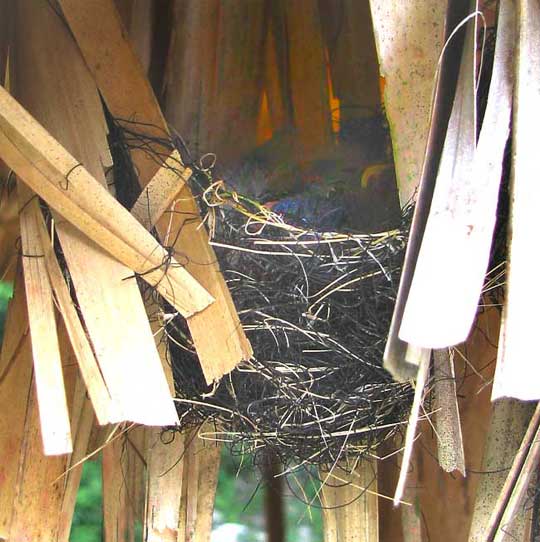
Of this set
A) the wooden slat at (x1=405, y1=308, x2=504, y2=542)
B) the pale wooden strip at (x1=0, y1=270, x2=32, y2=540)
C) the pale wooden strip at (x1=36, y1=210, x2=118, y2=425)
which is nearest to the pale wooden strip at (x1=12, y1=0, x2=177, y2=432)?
the pale wooden strip at (x1=36, y1=210, x2=118, y2=425)

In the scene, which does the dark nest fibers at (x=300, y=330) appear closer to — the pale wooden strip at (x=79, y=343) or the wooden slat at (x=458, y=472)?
the pale wooden strip at (x=79, y=343)

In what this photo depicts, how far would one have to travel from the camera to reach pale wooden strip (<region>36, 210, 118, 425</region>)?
3.28ft

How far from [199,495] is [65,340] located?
0.29m

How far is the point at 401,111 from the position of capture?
3.70 ft

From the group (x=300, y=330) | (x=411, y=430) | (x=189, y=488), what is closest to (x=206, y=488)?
(x=189, y=488)

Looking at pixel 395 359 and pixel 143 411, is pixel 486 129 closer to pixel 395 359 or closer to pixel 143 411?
pixel 395 359

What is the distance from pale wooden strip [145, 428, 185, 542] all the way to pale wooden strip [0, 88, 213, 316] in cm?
32

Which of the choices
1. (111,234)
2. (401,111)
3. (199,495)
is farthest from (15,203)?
(401,111)

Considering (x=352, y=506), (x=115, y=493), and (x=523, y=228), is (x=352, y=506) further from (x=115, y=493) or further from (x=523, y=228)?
(x=523, y=228)

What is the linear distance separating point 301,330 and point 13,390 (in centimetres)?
42

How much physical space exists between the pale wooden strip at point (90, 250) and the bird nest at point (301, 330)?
0.10 meters

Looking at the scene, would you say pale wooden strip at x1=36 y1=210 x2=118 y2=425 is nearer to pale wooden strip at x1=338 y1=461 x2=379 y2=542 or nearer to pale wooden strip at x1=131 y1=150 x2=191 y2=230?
pale wooden strip at x1=131 y1=150 x2=191 y2=230

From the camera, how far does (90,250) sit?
1126mm

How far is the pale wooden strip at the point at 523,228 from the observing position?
0.86m
